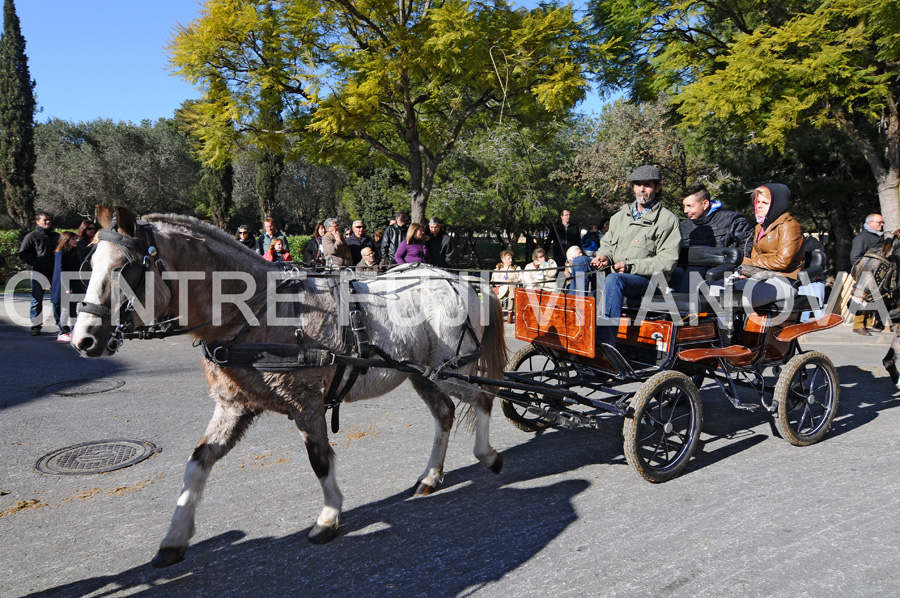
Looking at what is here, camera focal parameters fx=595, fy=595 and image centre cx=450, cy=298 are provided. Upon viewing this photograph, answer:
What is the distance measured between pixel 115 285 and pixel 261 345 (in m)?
0.79

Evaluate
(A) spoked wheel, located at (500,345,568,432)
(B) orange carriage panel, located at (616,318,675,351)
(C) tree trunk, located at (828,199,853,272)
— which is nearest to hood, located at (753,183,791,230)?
(B) orange carriage panel, located at (616,318,675,351)

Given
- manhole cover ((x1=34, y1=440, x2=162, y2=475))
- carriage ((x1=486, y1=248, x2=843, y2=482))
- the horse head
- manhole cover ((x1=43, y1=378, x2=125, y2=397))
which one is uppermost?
the horse head

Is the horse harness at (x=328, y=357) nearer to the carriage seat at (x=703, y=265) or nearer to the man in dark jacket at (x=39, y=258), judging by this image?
the carriage seat at (x=703, y=265)

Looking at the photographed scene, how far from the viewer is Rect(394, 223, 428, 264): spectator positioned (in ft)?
32.6

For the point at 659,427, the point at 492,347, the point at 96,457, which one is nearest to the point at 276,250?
the point at 96,457

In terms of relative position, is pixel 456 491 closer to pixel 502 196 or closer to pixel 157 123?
pixel 502 196

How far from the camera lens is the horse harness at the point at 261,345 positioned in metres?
2.85

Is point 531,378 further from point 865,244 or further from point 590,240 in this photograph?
point 865,244

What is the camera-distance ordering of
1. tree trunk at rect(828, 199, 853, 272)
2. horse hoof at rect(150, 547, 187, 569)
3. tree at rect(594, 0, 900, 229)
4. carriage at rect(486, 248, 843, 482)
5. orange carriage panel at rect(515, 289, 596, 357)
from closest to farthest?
horse hoof at rect(150, 547, 187, 569) → carriage at rect(486, 248, 843, 482) → orange carriage panel at rect(515, 289, 596, 357) → tree at rect(594, 0, 900, 229) → tree trunk at rect(828, 199, 853, 272)

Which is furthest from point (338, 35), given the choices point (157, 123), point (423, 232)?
point (157, 123)

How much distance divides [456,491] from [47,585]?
7.86 ft

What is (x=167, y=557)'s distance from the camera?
315cm

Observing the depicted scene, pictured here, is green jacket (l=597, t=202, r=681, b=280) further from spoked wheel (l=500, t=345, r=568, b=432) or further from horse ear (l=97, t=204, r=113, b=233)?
horse ear (l=97, t=204, r=113, b=233)

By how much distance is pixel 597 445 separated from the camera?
5.09 m
